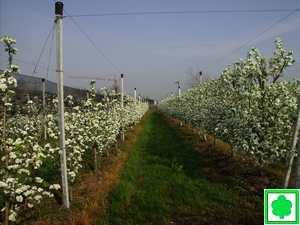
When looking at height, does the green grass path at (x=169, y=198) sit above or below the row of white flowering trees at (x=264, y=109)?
below

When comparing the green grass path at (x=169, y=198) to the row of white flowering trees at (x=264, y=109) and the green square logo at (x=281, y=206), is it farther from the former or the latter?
the green square logo at (x=281, y=206)

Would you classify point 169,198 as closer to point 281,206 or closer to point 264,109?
point 264,109

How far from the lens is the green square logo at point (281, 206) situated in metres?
1.45

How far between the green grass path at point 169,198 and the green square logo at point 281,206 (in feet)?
11.0

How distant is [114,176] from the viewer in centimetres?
704

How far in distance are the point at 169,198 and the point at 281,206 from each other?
4.44 meters

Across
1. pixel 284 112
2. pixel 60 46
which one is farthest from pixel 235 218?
pixel 60 46

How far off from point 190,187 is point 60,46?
4709 millimetres

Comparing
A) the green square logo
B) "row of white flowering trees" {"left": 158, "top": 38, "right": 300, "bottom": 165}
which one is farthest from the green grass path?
the green square logo

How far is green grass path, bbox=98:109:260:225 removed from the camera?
4734mm

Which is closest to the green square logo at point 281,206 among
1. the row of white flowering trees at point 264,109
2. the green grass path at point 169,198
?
the green grass path at point 169,198

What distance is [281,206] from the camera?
57.2 inches

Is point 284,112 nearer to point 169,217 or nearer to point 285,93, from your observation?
point 285,93

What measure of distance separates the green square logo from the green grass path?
3.37m
